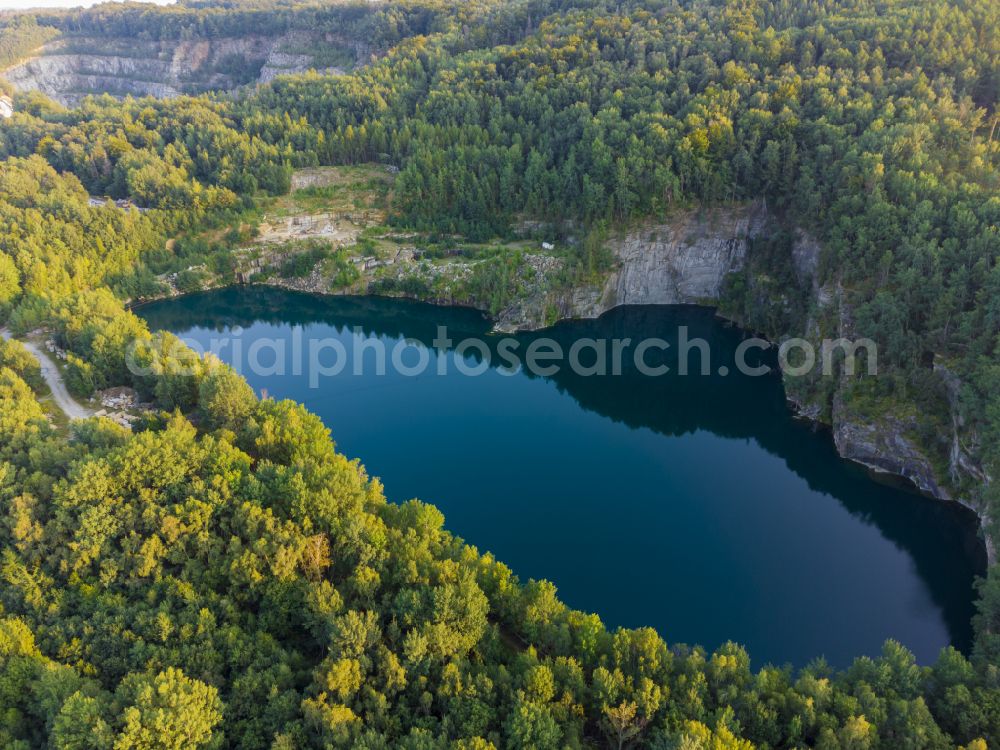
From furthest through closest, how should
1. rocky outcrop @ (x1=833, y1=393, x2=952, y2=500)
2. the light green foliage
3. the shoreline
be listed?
rocky outcrop @ (x1=833, y1=393, x2=952, y2=500) < the shoreline < the light green foliage

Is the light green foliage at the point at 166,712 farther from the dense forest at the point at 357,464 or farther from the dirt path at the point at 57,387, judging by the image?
the dirt path at the point at 57,387

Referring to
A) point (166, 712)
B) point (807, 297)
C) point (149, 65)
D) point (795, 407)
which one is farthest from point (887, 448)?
point (149, 65)

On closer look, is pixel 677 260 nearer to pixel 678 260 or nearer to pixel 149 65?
pixel 678 260

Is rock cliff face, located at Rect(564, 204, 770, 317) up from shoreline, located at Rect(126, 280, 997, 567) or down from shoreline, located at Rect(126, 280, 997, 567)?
up

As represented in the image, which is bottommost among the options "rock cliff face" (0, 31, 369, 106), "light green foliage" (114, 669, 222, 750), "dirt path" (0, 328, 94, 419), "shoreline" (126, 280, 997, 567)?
"shoreline" (126, 280, 997, 567)

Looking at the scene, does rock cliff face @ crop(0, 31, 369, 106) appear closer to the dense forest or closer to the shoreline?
the dense forest

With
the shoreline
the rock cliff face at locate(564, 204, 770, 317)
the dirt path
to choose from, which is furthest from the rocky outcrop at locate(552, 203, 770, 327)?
the dirt path
